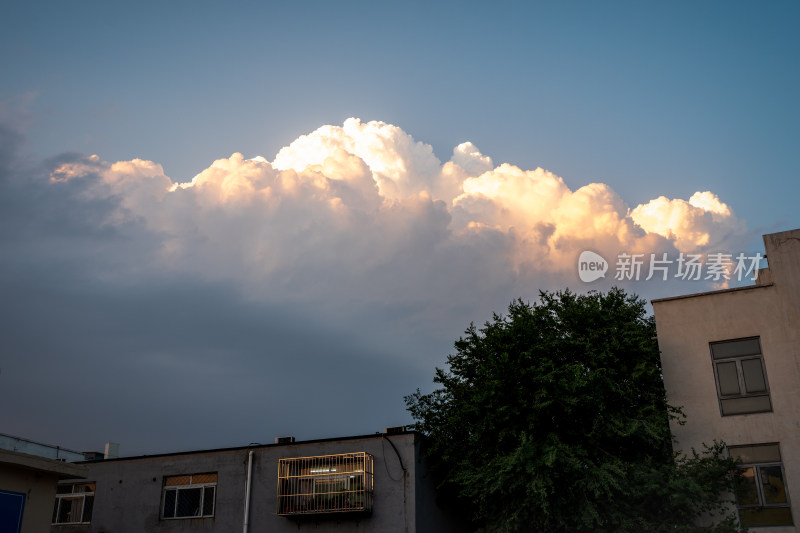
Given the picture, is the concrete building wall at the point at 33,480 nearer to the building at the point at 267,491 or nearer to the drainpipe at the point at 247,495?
the building at the point at 267,491

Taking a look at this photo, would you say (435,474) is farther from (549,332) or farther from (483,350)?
(549,332)

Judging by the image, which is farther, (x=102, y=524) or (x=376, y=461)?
(x=102, y=524)

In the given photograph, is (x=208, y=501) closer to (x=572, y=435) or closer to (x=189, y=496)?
(x=189, y=496)

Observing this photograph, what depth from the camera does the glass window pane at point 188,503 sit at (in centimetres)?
2654

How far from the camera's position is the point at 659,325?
22562 mm

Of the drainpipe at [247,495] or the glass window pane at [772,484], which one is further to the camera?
the drainpipe at [247,495]

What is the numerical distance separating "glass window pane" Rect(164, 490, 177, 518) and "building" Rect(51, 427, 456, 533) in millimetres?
37

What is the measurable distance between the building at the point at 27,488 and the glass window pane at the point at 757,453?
18.4m

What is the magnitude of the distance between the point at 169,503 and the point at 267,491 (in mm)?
4378

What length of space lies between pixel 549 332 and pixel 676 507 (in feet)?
22.8

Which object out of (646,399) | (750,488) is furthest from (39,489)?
(750,488)

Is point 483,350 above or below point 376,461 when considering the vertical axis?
above

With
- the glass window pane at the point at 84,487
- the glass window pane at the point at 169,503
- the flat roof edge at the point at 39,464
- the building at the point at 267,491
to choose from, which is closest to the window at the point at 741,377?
the building at the point at 267,491

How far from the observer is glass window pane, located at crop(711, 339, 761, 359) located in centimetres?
2120
